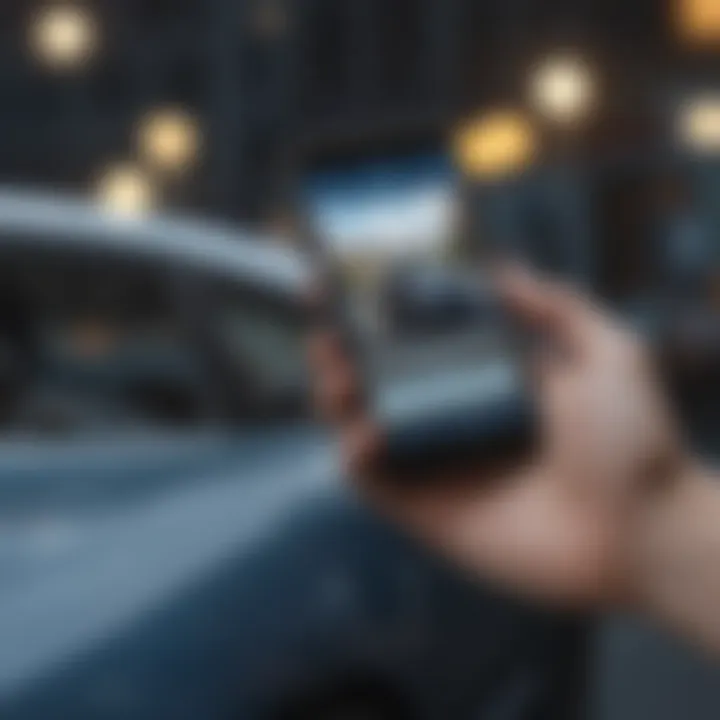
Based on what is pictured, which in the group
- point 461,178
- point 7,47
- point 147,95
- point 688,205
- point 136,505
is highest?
point 147,95

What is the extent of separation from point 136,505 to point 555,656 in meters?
0.72

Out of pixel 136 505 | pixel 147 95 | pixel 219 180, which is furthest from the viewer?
pixel 147 95

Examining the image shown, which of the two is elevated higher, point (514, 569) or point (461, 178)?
point (461, 178)

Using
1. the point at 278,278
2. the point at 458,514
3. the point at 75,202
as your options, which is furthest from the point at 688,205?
the point at 458,514

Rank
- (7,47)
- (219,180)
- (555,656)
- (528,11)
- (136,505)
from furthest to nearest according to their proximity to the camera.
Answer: (7,47)
(219,180)
(528,11)
(555,656)
(136,505)

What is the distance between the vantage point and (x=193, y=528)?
7.67ft

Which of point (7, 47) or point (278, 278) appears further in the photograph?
point (7, 47)

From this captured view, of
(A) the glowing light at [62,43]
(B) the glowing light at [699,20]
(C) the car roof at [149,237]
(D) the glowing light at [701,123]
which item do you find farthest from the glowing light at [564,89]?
(A) the glowing light at [62,43]

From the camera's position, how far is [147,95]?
32719 millimetres

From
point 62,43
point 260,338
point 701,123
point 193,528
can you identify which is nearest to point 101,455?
point 193,528

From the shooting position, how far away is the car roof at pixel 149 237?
8.03 ft

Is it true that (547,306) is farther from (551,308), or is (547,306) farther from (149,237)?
(149,237)

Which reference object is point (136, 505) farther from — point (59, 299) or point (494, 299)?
point (494, 299)

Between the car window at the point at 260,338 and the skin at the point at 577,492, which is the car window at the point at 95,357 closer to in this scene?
the car window at the point at 260,338
